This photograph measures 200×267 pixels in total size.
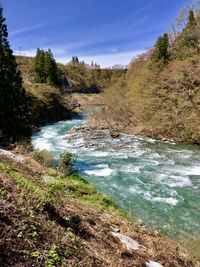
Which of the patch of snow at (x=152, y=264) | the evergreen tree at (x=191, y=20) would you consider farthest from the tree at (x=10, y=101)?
the evergreen tree at (x=191, y=20)

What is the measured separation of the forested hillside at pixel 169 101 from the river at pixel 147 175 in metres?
3.05

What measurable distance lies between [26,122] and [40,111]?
1295 inches

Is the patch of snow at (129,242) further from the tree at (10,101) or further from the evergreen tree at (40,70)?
the evergreen tree at (40,70)

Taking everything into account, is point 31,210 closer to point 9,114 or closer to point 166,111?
point 9,114

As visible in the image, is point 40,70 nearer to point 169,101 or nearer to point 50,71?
point 50,71

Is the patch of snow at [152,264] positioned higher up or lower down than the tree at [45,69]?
lower down

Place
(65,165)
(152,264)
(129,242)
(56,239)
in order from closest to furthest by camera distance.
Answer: (56,239), (152,264), (129,242), (65,165)

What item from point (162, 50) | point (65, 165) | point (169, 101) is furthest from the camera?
point (162, 50)

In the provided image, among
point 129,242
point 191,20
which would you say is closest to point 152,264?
point 129,242

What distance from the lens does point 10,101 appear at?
24625 mm

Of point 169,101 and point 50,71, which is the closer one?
point 169,101

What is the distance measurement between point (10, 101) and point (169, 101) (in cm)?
1994

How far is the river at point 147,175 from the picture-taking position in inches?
573

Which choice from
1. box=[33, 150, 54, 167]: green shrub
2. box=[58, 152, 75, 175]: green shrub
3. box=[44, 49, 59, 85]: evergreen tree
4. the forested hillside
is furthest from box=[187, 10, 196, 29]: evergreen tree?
box=[44, 49, 59, 85]: evergreen tree
